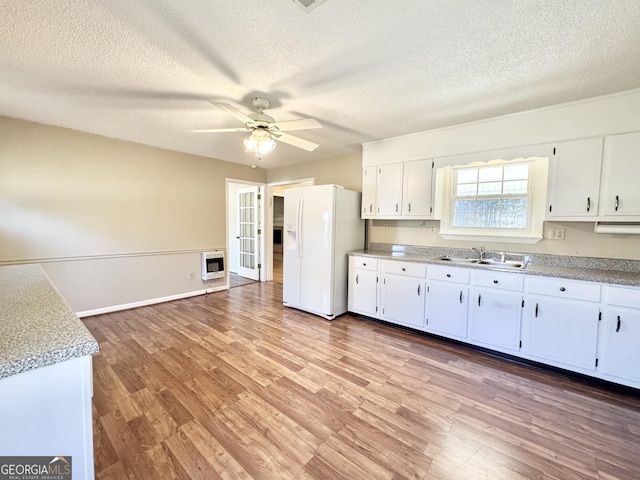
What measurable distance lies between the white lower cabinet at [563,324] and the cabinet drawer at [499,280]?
88 millimetres

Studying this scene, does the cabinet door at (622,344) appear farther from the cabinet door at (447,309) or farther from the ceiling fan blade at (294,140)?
the ceiling fan blade at (294,140)

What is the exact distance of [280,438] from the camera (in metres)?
1.63

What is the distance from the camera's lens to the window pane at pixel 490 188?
302 centimetres

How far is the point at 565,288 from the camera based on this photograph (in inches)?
89.7

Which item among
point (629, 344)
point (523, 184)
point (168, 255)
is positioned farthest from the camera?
point (168, 255)

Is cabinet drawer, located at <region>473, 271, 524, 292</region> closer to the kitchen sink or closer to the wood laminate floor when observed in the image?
the kitchen sink

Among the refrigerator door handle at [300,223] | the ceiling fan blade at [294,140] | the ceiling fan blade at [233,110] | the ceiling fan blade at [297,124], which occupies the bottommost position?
the refrigerator door handle at [300,223]

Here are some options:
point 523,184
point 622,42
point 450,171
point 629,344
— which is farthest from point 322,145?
point 629,344

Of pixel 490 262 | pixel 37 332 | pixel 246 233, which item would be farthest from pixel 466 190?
pixel 246 233

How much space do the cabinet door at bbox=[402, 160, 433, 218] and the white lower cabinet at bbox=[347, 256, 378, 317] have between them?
0.80 metres

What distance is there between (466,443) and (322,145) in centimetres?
351

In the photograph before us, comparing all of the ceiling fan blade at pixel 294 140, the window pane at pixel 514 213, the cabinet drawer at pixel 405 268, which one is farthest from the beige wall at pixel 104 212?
the window pane at pixel 514 213

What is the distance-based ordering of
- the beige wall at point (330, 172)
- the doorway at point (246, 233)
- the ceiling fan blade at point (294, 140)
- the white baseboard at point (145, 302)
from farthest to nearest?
the doorway at point (246, 233) → the beige wall at point (330, 172) → the white baseboard at point (145, 302) → the ceiling fan blade at point (294, 140)

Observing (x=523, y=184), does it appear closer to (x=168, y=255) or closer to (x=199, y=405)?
(x=199, y=405)
